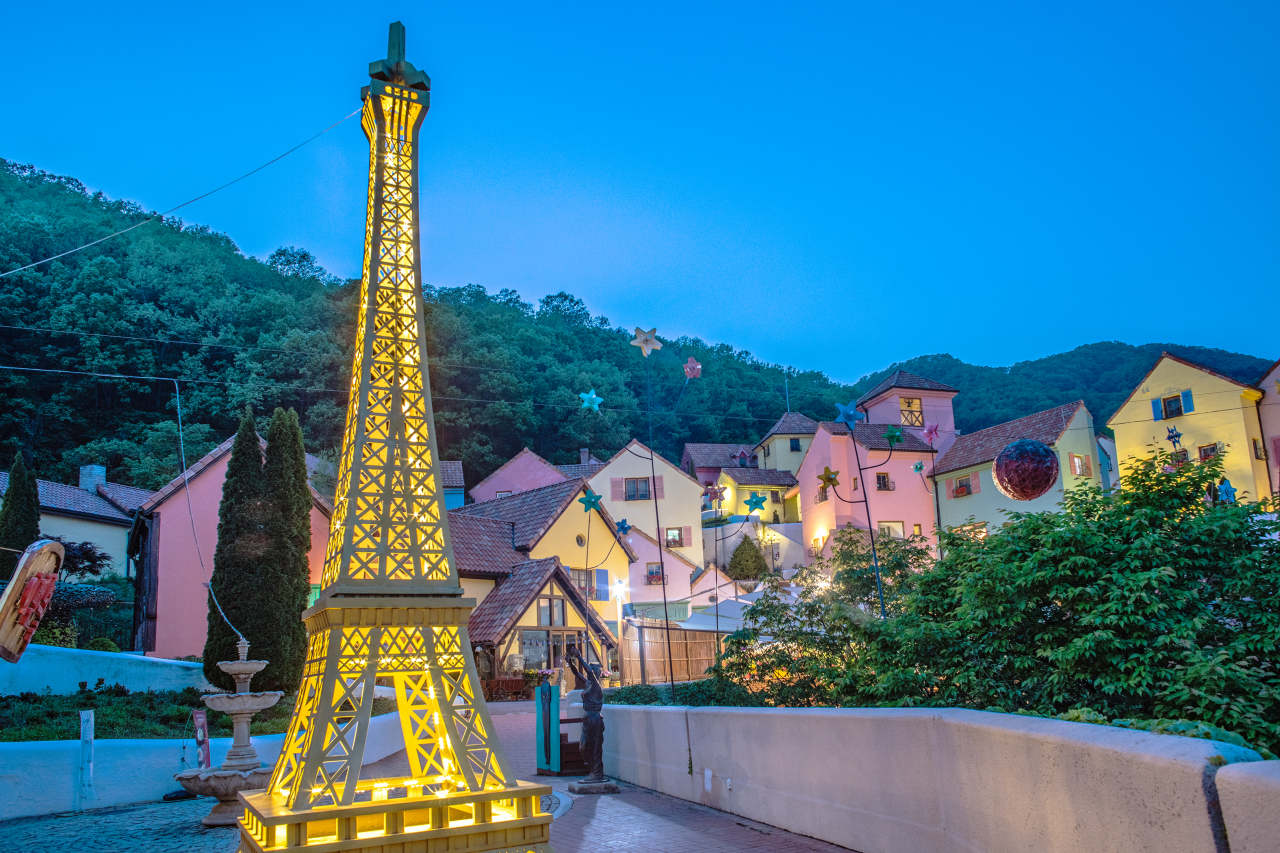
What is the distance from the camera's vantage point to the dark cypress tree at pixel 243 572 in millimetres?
18578

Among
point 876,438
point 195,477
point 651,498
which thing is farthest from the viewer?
point 651,498

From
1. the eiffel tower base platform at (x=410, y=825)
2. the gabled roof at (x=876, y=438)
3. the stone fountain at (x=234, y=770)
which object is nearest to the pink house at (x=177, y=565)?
the stone fountain at (x=234, y=770)

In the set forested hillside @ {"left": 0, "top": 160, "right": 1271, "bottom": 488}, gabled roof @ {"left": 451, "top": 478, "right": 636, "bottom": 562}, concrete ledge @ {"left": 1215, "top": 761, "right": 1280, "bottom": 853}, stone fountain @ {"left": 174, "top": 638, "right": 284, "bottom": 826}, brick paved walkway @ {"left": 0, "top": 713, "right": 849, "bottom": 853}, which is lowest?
brick paved walkway @ {"left": 0, "top": 713, "right": 849, "bottom": 853}

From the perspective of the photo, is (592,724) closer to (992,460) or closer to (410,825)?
(410,825)

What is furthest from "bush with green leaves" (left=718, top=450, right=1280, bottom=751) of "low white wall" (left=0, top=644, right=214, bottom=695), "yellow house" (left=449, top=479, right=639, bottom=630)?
"yellow house" (left=449, top=479, right=639, bottom=630)

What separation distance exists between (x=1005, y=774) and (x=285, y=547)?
726 inches

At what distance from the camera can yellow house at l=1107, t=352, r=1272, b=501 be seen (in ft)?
103

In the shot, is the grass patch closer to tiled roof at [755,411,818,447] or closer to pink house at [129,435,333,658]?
pink house at [129,435,333,658]

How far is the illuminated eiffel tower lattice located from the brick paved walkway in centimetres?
244

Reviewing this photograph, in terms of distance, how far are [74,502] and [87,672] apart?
18.7 m

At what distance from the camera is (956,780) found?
5.47 m

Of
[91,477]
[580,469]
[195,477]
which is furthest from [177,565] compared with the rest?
[580,469]

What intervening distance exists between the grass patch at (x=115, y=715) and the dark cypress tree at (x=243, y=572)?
0.99m

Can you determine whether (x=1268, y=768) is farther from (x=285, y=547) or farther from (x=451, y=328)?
(x=451, y=328)
